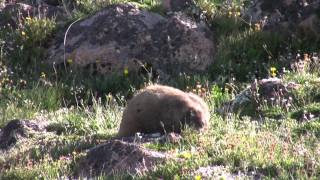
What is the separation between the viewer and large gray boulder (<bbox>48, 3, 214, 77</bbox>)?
1206 centimetres

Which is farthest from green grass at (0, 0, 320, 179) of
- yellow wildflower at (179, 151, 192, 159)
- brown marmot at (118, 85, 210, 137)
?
brown marmot at (118, 85, 210, 137)

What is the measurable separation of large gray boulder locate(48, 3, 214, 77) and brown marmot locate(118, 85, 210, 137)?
4.48 metres

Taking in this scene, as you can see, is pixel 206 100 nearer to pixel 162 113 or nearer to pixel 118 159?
pixel 162 113

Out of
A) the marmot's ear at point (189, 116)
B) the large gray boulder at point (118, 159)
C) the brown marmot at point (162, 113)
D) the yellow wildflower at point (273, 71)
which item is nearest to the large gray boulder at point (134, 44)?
the yellow wildflower at point (273, 71)

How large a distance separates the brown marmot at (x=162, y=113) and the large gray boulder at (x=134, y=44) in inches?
176

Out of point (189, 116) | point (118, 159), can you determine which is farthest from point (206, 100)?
point (118, 159)

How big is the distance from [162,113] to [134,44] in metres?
5.09

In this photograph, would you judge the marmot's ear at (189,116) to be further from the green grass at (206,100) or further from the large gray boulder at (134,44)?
the large gray boulder at (134,44)

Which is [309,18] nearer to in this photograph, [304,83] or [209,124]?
[304,83]

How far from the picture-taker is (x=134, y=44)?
12.3m

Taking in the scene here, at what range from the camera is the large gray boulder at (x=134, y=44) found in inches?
475

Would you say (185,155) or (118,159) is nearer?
(185,155)

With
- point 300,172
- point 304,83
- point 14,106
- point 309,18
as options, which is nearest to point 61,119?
point 14,106

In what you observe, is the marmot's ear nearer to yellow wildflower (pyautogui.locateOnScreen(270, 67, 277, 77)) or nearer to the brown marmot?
the brown marmot
